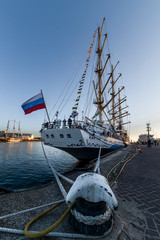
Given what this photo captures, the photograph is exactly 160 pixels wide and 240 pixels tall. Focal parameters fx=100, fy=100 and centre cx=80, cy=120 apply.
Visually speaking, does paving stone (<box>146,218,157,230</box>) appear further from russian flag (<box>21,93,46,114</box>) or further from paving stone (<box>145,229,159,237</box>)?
russian flag (<box>21,93,46,114</box>)

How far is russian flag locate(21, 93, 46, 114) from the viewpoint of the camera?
35.8ft

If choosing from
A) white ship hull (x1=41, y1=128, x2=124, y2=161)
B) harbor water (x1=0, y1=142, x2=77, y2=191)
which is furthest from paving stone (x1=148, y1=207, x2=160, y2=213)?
white ship hull (x1=41, y1=128, x2=124, y2=161)

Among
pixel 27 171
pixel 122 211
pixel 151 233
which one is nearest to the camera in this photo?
pixel 151 233

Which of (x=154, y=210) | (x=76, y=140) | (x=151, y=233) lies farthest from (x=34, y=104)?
(x=151, y=233)

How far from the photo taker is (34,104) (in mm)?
11039

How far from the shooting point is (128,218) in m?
2.12

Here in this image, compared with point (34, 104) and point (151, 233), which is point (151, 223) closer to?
point (151, 233)

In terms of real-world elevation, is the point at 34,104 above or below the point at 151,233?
above

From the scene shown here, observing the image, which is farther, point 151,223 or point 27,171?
point 27,171

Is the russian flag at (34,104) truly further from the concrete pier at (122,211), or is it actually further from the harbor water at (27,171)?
the concrete pier at (122,211)

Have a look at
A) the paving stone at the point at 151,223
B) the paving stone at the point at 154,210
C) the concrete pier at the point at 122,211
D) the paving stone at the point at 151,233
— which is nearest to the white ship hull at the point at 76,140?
the concrete pier at the point at 122,211

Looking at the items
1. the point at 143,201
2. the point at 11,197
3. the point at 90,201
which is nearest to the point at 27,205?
the point at 11,197

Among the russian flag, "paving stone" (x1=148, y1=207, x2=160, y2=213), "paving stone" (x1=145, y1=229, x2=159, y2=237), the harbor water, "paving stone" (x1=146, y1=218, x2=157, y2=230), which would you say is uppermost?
the russian flag

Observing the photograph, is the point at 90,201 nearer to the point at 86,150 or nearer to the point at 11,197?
the point at 11,197
